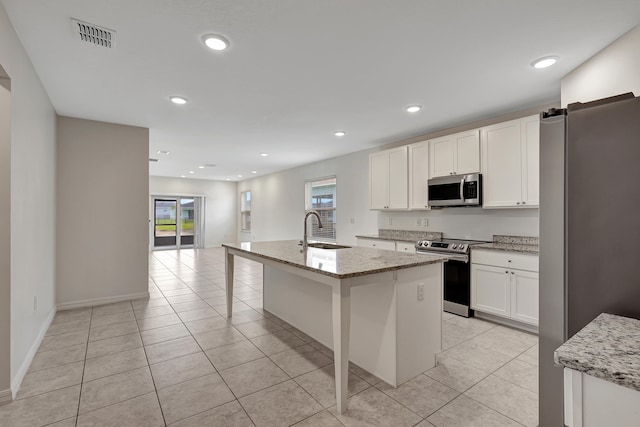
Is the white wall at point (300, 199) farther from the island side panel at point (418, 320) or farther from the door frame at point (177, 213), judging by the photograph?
the island side panel at point (418, 320)

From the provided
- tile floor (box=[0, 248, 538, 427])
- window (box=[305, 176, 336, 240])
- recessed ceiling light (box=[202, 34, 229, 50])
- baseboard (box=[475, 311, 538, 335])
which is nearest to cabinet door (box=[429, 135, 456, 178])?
baseboard (box=[475, 311, 538, 335])

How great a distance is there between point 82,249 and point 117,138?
5.29 feet

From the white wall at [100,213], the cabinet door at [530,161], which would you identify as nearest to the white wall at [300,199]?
the cabinet door at [530,161]

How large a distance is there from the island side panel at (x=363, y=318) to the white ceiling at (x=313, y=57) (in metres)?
1.75

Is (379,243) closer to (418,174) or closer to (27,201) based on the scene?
(418,174)

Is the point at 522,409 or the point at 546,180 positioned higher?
the point at 546,180

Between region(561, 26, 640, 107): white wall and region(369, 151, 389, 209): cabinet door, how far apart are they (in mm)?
2649

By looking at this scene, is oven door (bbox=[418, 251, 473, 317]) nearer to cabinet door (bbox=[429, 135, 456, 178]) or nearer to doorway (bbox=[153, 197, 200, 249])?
cabinet door (bbox=[429, 135, 456, 178])

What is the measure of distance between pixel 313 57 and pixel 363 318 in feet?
7.12

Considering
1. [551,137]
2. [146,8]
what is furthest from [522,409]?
[146,8]

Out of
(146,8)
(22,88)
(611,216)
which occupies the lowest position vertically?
(611,216)

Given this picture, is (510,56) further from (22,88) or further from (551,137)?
(22,88)

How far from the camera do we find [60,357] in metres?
2.61

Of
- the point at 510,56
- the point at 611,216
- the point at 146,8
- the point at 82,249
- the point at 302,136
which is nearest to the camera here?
the point at 611,216
